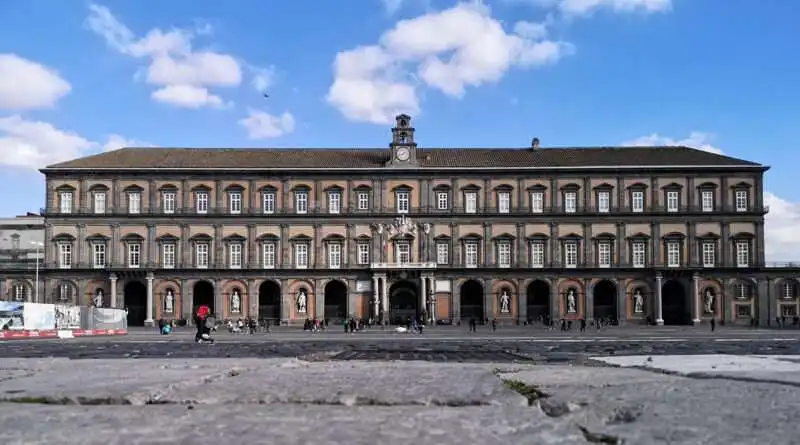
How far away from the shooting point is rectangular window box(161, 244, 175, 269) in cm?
7244

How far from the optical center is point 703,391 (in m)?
10.4

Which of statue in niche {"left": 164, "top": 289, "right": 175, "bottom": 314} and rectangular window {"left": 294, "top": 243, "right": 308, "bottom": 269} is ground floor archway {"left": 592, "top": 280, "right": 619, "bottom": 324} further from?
statue in niche {"left": 164, "top": 289, "right": 175, "bottom": 314}

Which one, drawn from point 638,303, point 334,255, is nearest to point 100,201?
point 334,255

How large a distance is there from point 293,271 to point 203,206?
9.03 meters

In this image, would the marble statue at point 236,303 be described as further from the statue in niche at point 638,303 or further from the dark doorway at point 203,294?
the statue in niche at point 638,303

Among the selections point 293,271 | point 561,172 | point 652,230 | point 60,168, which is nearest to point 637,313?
point 652,230

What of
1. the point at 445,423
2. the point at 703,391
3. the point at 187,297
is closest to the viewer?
the point at 445,423

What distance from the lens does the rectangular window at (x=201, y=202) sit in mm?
72875

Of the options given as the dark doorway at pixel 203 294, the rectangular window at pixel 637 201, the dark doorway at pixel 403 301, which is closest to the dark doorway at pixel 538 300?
the dark doorway at pixel 403 301

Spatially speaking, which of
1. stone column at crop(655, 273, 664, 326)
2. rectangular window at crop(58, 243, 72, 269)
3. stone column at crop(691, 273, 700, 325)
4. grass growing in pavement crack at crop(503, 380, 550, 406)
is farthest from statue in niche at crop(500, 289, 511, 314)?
grass growing in pavement crack at crop(503, 380, 550, 406)

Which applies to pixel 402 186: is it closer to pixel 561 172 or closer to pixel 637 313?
pixel 561 172

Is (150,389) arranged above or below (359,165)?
below

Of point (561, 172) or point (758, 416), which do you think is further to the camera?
point (561, 172)

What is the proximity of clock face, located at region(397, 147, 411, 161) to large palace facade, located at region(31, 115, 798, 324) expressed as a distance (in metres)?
0.50
